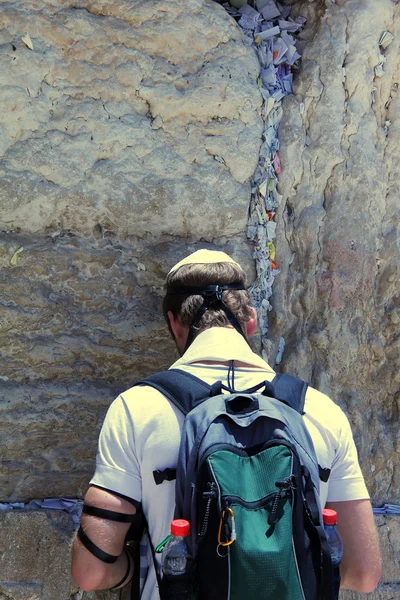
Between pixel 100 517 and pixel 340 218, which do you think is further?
pixel 340 218

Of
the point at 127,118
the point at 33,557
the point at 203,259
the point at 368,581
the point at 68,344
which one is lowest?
the point at 33,557

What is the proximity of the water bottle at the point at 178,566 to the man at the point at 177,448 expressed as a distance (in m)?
0.16

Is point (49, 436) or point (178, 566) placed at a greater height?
point (178, 566)

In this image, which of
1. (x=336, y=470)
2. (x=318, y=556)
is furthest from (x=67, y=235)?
(x=318, y=556)

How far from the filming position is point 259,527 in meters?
1.62

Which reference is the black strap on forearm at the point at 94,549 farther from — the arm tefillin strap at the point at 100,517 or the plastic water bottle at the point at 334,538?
the plastic water bottle at the point at 334,538

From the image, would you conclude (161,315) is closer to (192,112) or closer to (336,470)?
(192,112)

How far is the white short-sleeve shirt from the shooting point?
179 centimetres

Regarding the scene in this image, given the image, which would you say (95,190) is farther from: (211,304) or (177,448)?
(177,448)

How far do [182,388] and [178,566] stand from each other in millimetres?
431

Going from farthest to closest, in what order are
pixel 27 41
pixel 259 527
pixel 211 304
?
pixel 27 41, pixel 211 304, pixel 259 527

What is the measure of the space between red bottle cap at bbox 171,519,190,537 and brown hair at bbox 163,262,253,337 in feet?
1.98

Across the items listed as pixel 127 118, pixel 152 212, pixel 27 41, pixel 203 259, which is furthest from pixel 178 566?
pixel 27 41

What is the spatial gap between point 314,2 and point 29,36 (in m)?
1.19
